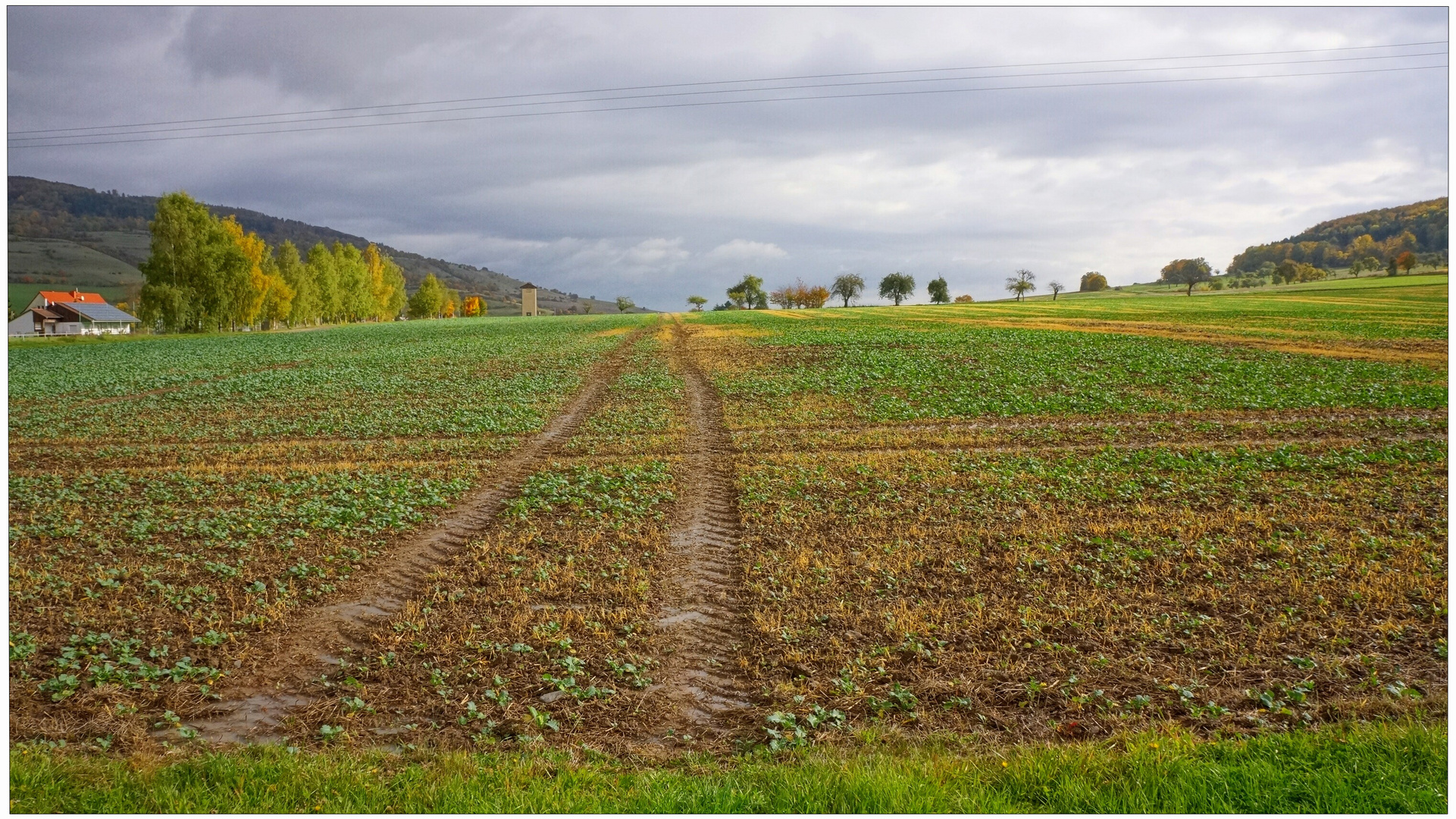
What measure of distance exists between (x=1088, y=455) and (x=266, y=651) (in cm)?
1521

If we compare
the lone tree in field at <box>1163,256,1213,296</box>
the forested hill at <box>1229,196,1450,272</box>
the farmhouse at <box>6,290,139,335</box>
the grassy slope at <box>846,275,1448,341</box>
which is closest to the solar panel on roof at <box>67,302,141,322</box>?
the farmhouse at <box>6,290,139,335</box>

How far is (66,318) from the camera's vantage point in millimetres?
89750

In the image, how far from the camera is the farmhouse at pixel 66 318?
8600 cm

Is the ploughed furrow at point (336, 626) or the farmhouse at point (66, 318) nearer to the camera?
the ploughed furrow at point (336, 626)

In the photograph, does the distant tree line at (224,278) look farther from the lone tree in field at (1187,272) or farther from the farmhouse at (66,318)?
the lone tree in field at (1187,272)

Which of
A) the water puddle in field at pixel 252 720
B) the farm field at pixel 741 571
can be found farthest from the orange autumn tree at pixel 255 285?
the water puddle in field at pixel 252 720

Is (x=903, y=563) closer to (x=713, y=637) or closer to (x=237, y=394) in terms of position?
(x=713, y=637)

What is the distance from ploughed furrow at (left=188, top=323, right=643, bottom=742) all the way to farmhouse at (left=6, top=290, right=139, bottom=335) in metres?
91.4

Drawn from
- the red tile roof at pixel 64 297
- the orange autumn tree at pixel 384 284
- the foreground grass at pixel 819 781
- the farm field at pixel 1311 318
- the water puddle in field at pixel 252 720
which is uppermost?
the orange autumn tree at pixel 384 284

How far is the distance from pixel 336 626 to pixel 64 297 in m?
118

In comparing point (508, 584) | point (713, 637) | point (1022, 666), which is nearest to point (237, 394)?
point (508, 584)

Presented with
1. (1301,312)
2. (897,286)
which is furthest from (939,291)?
(1301,312)

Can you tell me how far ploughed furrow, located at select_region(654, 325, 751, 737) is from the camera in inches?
278

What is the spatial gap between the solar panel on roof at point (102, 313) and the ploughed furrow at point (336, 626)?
9535 cm
